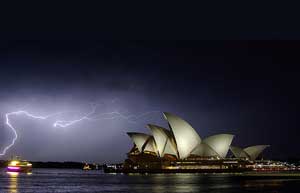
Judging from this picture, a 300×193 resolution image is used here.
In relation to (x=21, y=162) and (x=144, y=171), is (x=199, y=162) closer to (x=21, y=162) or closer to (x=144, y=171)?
(x=144, y=171)

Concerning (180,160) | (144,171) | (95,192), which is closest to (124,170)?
(144,171)

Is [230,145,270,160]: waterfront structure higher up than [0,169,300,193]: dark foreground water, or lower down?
higher up

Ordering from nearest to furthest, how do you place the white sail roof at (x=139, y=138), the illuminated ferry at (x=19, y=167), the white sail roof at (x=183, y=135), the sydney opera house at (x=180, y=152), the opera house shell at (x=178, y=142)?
the white sail roof at (x=183, y=135) → the opera house shell at (x=178, y=142) → the sydney opera house at (x=180, y=152) → the white sail roof at (x=139, y=138) → the illuminated ferry at (x=19, y=167)

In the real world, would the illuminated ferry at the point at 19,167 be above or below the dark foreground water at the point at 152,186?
above

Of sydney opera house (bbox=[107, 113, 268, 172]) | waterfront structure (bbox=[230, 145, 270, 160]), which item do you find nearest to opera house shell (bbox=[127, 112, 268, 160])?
sydney opera house (bbox=[107, 113, 268, 172])

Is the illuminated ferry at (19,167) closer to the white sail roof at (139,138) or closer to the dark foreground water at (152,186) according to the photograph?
the white sail roof at (139,138)

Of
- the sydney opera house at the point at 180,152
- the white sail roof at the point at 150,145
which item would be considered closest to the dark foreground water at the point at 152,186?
the sydney opera house at the point at 180,152

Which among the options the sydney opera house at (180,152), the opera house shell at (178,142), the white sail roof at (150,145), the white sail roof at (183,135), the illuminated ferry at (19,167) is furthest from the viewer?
the illuminated ferry at (19,167)

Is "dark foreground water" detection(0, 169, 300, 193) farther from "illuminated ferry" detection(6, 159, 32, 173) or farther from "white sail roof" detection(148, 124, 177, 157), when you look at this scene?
"illuminated ferry" detection(6, 159, 32, 173)
